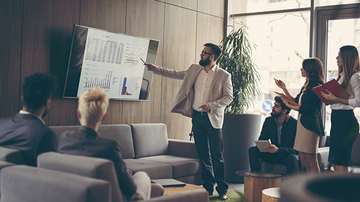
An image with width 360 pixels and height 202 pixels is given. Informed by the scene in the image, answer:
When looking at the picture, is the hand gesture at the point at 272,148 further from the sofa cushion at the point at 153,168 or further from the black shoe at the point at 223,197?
the sofa cushion at the point at 153,168

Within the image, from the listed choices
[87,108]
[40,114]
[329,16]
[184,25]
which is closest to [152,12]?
[184,25]

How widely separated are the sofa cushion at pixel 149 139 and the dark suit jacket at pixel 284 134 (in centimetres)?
139

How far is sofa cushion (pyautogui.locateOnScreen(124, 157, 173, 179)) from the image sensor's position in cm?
376

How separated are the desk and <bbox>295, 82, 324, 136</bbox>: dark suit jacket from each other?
0.60 m

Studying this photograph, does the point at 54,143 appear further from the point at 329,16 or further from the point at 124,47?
the point at 329,16

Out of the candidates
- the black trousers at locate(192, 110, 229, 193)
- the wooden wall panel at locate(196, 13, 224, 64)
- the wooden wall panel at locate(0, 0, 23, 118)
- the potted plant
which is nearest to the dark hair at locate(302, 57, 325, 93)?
the black trousers at locate(192, 110, 229, 193)

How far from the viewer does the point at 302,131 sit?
3.29m

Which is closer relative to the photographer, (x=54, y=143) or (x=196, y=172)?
(x=54, y=143)

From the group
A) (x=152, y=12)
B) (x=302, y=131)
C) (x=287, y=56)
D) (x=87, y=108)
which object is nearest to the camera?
(x=87, y=108)

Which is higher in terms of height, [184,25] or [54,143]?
[184,25]

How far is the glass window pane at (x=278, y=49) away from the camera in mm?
5664

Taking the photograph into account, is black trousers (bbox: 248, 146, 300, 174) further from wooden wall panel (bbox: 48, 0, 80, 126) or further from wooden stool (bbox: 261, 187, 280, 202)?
wooden wall panel (bbox: 48, 0, 80, 126)

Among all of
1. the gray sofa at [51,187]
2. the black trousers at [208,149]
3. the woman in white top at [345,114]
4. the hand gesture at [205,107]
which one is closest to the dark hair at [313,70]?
the woman in white top at [345,114]

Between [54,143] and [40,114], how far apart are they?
0.92 ft
